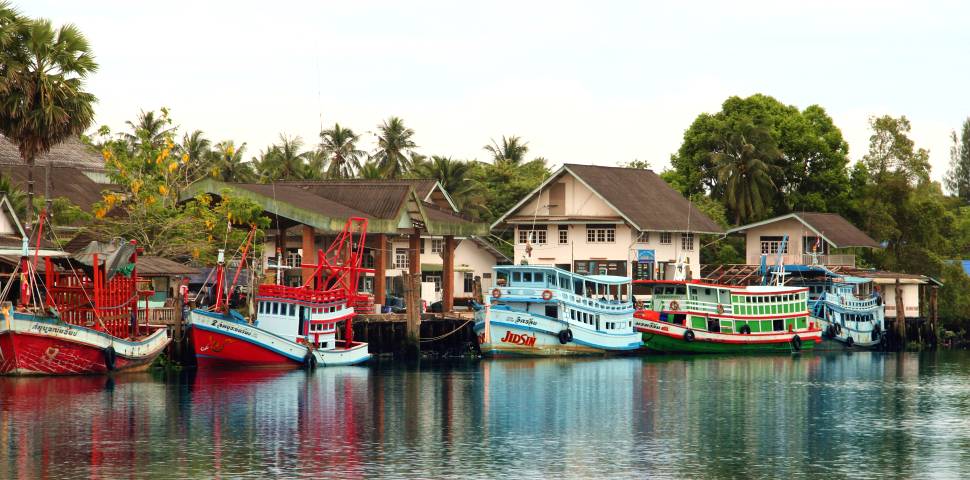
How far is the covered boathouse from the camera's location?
6612 centimetres

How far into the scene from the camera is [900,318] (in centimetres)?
8606

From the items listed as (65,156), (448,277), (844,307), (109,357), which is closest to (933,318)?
(844,307)

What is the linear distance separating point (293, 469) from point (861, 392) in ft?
93.8

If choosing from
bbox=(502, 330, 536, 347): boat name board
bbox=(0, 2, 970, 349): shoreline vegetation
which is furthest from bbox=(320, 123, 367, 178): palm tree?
bbox=(502, 330, 536, 347): boat name board

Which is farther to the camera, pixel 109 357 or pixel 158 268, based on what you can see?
pixel 158 268

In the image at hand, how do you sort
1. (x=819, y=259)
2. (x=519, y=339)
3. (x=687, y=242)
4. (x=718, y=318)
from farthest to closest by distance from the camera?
(x=819, y=259) < (x=687, y=242) < (x=718, y=318) < (x=519, y=339)

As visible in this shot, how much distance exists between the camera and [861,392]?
181ft

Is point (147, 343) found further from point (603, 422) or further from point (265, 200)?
point (603, 422)

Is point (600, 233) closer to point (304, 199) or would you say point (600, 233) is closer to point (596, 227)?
point (596, 227)

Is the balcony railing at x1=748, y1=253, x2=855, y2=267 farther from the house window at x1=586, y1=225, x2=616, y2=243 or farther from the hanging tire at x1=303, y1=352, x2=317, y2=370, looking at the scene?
the hanging tire at x1=303, y1=352, x2=317, y2=370

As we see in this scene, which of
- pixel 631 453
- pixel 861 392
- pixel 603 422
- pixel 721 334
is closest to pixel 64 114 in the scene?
pixel 603 422

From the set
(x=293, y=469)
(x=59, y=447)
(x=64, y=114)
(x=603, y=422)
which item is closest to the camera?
→ (x=293, y=469)

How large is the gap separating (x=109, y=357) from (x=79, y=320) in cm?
215

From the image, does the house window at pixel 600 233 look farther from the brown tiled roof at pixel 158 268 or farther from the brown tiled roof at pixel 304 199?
the brown tiled roof at pixel 158 268
